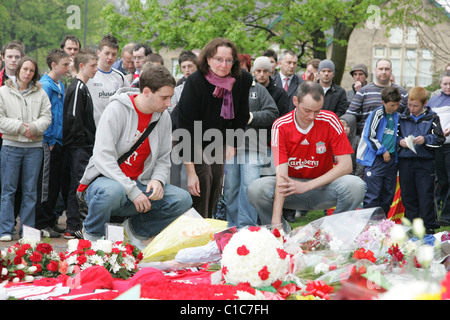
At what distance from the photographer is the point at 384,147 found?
7457 millimetres

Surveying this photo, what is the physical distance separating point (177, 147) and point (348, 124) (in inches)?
116

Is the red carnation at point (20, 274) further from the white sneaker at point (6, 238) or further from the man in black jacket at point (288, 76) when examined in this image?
the man in black jacket at point (288, 76)

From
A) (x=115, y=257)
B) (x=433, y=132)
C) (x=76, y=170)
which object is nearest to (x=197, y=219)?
(x=115, y=257)

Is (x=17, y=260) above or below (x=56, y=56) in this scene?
below

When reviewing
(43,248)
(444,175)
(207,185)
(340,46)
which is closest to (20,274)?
(43,248)

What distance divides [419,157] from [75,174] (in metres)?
4.10

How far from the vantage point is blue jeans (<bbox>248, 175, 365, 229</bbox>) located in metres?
5.57

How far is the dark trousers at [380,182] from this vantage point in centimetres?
752

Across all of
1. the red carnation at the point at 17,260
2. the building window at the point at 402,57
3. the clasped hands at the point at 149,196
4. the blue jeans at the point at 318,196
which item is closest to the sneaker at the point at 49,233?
the clasped hands at the point at 149,196

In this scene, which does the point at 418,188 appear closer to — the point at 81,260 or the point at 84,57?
the point at 84,57

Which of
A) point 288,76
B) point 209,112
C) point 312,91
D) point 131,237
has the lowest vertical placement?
point 131,237

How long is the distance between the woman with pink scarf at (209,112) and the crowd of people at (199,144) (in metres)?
0.01

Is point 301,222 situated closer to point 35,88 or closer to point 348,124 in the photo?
point 348,124

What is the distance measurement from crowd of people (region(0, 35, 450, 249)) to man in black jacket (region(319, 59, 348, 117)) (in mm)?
14
